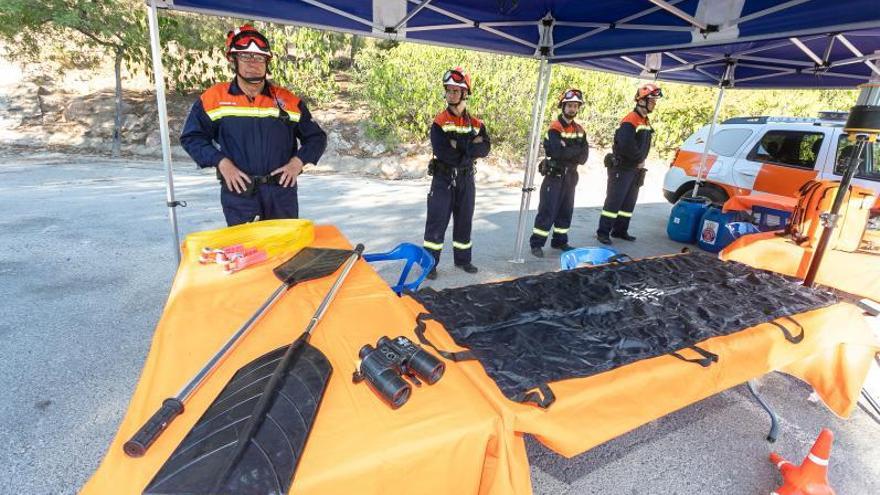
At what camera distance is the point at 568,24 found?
3.78 metres

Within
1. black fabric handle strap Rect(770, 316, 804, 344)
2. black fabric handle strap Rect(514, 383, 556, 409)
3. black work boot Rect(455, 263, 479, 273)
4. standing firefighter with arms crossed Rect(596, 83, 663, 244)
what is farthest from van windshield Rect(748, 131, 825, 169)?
black fabric handle strap Rect(514, 383, 556, 409)

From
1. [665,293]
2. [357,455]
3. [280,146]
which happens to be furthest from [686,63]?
[357,455]

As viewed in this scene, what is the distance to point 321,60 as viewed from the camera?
479 inches

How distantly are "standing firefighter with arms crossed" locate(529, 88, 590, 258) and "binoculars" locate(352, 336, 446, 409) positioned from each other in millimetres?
3881

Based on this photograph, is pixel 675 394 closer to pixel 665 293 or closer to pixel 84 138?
pixel 665 293

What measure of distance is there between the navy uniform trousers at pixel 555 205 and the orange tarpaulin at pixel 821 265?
1.90m

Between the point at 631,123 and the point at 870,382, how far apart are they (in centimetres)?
337

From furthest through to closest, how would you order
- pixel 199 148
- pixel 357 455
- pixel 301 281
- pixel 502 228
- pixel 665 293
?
pixel 502 228, pixel 199 148, pixel 665 293, pixel 301 281, pixel 357 455

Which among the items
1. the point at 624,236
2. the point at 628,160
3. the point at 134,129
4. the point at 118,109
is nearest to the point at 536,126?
the point at 628,160

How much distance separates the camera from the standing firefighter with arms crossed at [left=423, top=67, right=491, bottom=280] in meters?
3.88

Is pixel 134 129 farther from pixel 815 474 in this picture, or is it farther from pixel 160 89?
pixel 815 474

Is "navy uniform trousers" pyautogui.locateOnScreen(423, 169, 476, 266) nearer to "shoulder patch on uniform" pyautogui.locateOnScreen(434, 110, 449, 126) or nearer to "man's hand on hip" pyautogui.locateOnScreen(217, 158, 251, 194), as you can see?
"shoulder patch on uniform" pyautogui.locateOnScreen(434, 110, 449, 126)

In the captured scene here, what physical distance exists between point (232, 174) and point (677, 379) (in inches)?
102

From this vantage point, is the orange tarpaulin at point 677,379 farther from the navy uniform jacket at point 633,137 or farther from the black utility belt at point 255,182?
the navy uniform jacket at point 633,137
